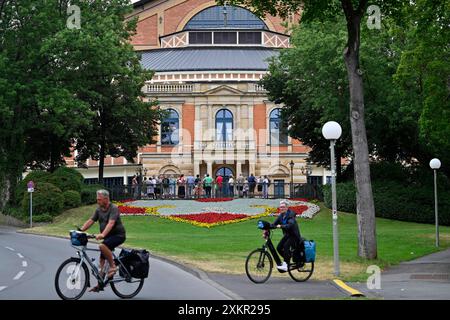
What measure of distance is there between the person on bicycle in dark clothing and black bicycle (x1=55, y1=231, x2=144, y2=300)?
4221 mm

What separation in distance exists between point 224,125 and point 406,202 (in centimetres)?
3090

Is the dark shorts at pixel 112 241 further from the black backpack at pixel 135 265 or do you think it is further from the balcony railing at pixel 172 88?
the balcony railing at pixel 172 88

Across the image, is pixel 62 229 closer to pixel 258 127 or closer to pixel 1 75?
pixel 1 75

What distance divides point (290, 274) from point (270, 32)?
67245mm

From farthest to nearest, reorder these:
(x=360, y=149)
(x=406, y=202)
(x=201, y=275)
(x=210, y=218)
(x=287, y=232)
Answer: (x=406, y=202) < (x=210, y=218) < (x=360, y=149) < (x=201, y=275) < (x=287, y=232)

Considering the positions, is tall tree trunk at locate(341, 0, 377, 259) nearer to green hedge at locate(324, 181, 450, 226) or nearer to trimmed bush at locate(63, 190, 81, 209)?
green hedge at locate(324, 181, 450, 226)

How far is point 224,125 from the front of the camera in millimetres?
72938

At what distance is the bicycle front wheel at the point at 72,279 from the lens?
1373 cm

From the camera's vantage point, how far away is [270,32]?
272 feet

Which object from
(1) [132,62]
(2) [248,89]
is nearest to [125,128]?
Result: (1) [132,62]

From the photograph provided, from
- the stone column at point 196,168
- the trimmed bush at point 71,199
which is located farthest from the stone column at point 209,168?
the trimmed bush at point 71,199

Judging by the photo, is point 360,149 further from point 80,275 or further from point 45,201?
point 45,201

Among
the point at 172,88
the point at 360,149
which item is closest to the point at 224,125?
the point at 172,88

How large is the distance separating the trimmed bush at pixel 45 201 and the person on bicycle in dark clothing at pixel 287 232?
98.8 ft
